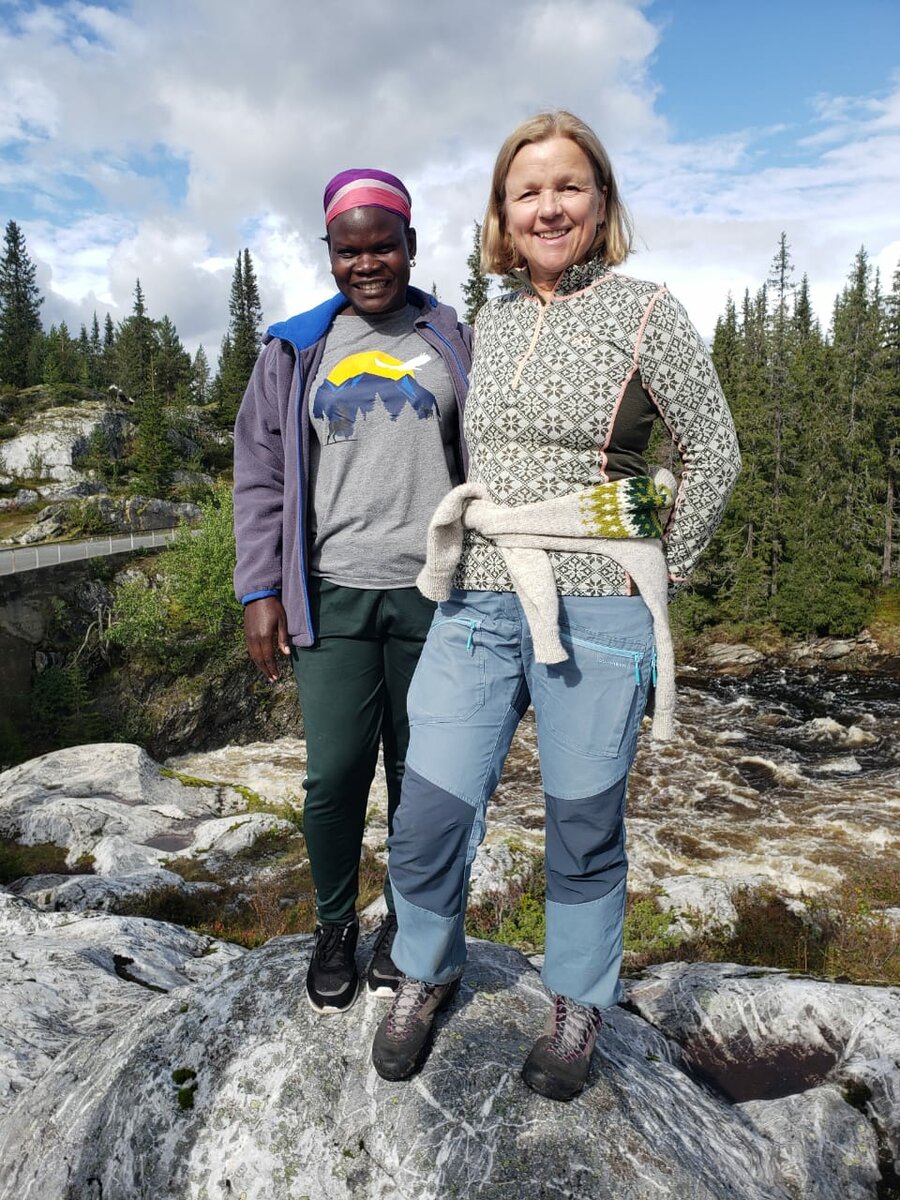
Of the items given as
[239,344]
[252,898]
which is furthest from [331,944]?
[239,344]

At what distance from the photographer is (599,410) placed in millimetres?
2236

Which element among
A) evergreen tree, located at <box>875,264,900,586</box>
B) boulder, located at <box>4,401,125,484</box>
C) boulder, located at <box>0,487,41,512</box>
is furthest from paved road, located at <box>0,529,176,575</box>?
evergreen tree, located at <box>875,264,900,586</box>

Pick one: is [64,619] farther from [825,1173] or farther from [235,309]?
[235,309]

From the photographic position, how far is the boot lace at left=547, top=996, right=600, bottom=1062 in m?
2.56

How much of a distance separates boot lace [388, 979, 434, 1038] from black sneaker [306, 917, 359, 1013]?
310mm

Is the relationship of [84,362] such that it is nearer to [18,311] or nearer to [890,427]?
[18,311]

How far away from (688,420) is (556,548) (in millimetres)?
562

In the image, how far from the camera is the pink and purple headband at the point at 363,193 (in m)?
2.71

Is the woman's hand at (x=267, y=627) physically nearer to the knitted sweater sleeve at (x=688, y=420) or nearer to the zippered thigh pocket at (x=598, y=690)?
the zippered thigh pocket at (x=598, y=690)

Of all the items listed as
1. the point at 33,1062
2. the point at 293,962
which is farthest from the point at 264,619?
the point at 33,1062

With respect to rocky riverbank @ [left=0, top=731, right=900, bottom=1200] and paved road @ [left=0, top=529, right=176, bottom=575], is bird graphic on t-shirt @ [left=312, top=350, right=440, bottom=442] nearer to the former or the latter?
rocky riverbank @ [left=0, top=731, right=900, bottom=1200]

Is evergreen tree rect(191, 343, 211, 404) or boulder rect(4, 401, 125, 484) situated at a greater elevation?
evergreen tree rect(191, 343, 211, 404)

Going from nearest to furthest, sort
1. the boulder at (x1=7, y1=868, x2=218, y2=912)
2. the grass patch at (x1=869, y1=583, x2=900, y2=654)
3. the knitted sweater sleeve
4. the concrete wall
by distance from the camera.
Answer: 1. the knitted sweater sleeve
2. the boulder at (x1=7, y1=868, x2=218, y2=912)
3. the concrete wall
4. the grass patch at (x1=869, y1=583, x2=900, y2=654)

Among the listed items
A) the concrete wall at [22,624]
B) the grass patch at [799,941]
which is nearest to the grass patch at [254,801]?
the concrete wall at [22,624]
